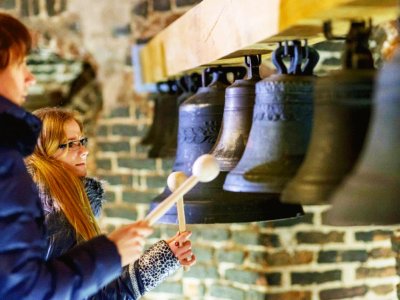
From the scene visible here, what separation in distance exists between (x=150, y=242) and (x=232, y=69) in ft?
5.06

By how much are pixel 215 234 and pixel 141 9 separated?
1001 mm

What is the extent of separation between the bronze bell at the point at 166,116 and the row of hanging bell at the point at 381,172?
1584 mm

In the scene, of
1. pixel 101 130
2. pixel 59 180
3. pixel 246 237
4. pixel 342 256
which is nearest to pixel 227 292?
pixel 246 237

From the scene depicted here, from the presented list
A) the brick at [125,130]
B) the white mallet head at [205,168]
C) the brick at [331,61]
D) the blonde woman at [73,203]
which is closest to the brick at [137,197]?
the brick at [125,130]

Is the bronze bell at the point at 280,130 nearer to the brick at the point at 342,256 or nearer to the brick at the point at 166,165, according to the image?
the brick at the point at 342,256

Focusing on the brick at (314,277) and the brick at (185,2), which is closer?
the brick at (314,277)

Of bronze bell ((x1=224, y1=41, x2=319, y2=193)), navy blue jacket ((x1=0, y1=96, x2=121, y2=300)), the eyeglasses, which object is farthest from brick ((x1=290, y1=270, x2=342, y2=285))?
navy blue jacket ((x1=0, y1=96, x2=121, y2=300))

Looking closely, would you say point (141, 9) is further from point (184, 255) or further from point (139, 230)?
point (139, 230)

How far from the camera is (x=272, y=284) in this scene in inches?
114

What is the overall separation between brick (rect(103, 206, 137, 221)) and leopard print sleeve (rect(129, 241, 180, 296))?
1323 mm

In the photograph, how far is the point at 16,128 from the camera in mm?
1434

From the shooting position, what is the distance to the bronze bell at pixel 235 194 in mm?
1716

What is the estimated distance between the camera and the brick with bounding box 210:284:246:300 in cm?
302

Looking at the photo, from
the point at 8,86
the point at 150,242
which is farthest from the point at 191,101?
the point at 150,242
